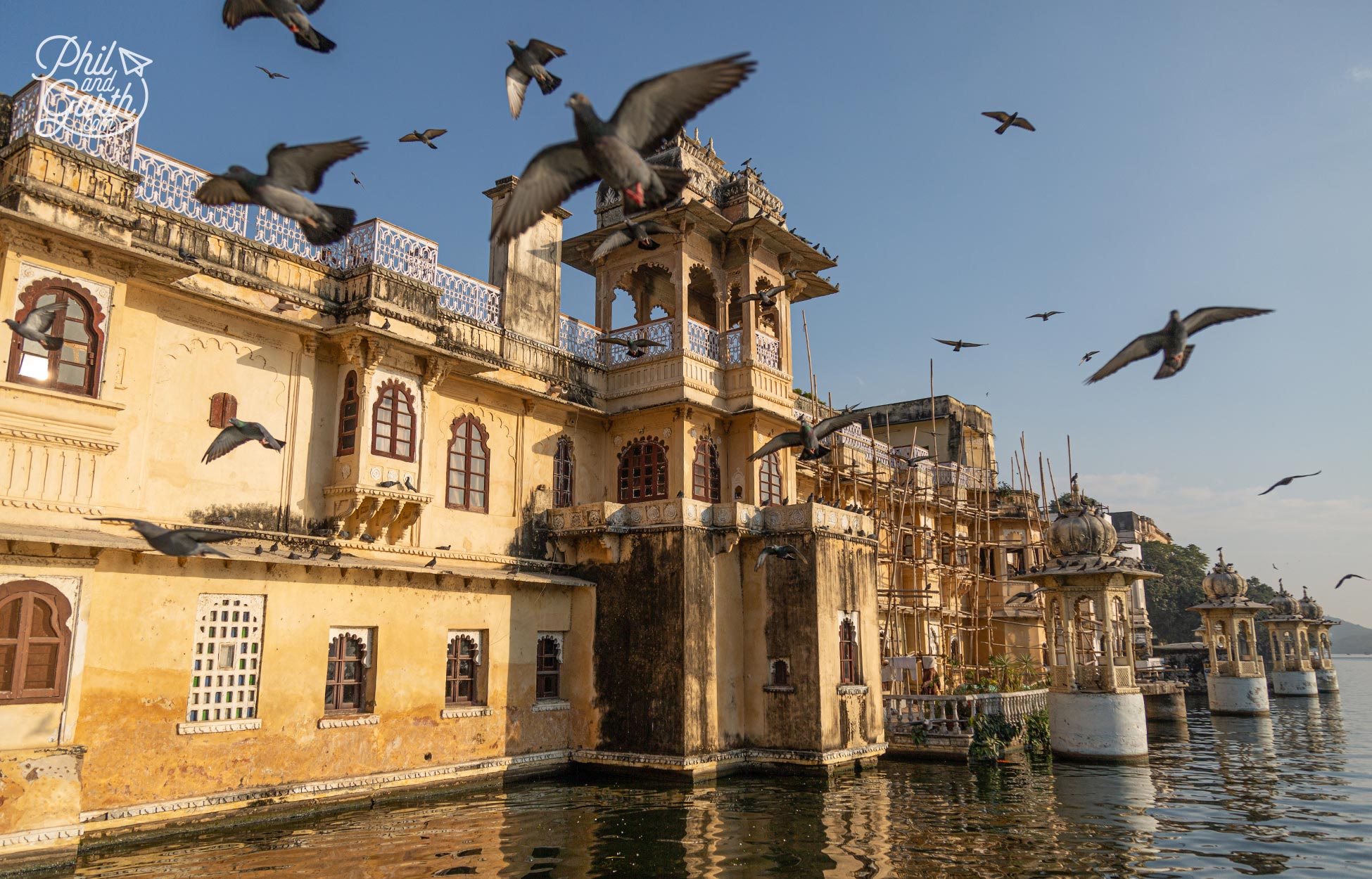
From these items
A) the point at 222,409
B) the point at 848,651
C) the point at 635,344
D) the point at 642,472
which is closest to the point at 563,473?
the point at 642,472

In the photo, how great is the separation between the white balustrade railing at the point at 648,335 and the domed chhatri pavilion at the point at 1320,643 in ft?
127

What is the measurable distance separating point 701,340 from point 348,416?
8260 millimetres

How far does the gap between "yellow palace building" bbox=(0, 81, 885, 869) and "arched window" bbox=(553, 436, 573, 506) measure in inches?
2.7

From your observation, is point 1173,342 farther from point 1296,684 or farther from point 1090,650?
point 1296,684

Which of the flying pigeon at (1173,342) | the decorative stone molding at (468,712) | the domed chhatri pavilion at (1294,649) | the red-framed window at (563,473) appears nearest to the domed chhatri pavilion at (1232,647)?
the domed chhatri pavilion at (1294,649)

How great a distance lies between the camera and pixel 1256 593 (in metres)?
77.2

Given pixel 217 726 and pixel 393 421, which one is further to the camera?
pixel 393 421

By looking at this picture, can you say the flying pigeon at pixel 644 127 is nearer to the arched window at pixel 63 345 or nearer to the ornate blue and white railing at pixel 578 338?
the arched window at pixel 63 345

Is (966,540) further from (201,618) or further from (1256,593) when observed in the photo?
(1256,593)

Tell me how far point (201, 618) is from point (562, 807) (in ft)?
20.1

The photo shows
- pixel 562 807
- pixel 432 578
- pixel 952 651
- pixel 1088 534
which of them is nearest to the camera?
pixel 562 807

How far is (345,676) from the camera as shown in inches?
605

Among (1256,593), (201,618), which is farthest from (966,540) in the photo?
(1256,593)

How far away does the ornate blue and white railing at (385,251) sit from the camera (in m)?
16.5
